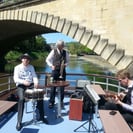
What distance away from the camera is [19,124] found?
7.27m

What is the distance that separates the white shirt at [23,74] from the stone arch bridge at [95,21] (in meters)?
3.80

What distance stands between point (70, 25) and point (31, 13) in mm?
3685

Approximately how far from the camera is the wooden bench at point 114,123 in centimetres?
520

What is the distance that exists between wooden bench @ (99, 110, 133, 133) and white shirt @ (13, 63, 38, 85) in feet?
7.27

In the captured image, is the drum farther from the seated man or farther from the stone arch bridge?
the stone arch bridge

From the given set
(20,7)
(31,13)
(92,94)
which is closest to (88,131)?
(92,94)

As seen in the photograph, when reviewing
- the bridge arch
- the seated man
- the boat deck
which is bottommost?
the boat deck

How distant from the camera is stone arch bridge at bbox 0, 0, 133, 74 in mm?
11914

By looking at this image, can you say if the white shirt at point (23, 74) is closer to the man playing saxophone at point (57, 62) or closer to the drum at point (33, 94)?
the drum at point (33, 94)

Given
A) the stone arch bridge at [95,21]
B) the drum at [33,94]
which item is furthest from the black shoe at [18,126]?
the stone arch bridge at [95,21]

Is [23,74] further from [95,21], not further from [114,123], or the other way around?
[95,21]

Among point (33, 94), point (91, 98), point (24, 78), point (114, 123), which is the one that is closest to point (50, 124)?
point (33, 94)

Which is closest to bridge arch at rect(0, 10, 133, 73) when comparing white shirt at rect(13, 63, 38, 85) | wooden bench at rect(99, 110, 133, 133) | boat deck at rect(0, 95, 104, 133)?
boat deck at rect(0, 95, 104, 133)

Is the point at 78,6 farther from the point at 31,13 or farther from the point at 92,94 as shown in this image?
the point at 92,94
